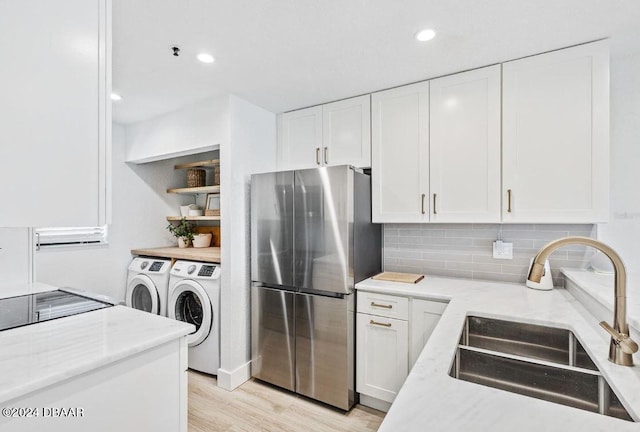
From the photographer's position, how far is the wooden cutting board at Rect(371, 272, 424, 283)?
237 centimetres

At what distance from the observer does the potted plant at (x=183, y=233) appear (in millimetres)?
3629

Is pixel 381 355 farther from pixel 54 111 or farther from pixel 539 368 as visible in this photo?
pixel 54 111

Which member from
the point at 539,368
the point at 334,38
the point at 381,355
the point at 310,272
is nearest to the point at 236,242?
the point at 310,272

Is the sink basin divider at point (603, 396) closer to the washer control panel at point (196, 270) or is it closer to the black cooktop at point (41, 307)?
the black cooktop at point (41, 307)

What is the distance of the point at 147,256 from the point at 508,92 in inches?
140

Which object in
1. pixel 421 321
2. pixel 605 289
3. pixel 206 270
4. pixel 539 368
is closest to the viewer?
pixel 539 368

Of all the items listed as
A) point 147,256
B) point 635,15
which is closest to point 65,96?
point 635,15

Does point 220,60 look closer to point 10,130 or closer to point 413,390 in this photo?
point 10,130

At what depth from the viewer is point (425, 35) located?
1760mm

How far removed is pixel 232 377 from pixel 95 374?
1785mm

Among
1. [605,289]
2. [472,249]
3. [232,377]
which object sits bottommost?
[232,377]

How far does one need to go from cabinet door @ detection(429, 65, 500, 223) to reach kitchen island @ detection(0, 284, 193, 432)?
188 centimetres

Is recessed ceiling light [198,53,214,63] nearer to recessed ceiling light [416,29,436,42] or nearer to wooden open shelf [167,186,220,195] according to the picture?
recessed ceiling light [416,29,436,42]

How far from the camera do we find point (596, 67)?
6.02 feet
